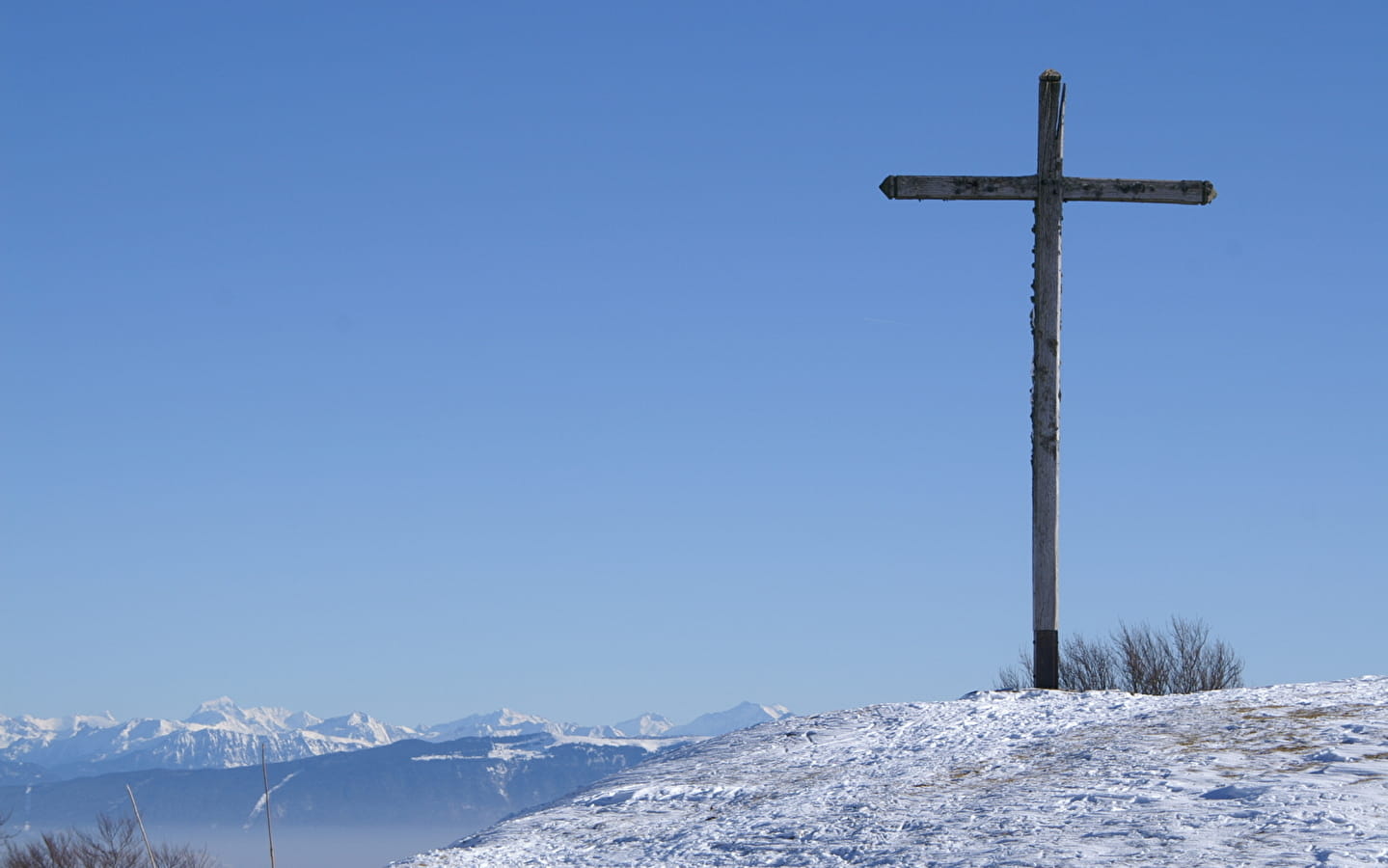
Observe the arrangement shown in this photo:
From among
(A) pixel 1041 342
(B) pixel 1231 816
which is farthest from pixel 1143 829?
(A) pixel 1041 342

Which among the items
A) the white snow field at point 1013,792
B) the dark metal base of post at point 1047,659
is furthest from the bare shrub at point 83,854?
the white snow field at point 1013,792

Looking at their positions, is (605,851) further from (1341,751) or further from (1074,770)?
(1341,751)

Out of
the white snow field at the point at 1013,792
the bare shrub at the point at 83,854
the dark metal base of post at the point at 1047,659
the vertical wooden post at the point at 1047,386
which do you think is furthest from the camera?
the bare shrub at the point at 83,854

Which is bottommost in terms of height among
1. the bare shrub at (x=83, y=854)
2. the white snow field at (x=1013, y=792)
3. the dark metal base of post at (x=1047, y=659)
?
the bare shrub at (x=83, y=854)

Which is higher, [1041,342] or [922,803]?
[1041,342]

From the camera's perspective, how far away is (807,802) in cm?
1050

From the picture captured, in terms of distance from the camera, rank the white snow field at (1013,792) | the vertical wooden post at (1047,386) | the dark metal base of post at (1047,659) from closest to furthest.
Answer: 1. the white snow field at (1013,792)
2. the dark metal base of post at (1047,659)
3. the vertical wooden post at (1047,386)

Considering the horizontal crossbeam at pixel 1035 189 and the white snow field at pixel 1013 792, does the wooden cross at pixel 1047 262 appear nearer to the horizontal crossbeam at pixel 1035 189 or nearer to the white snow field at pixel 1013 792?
the horizontal crossbeam at pixel 1035 189

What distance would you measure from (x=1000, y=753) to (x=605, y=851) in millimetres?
3254

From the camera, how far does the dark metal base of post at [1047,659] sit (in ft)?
51.2

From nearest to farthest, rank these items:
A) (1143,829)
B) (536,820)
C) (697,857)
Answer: (1143,829) → (697,857) → (536,820)

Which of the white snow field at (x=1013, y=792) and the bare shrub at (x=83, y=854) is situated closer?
the white snow field at (x=1013, y=792)

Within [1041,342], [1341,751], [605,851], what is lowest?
[605,851]

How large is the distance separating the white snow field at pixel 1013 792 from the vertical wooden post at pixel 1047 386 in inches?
81.9
